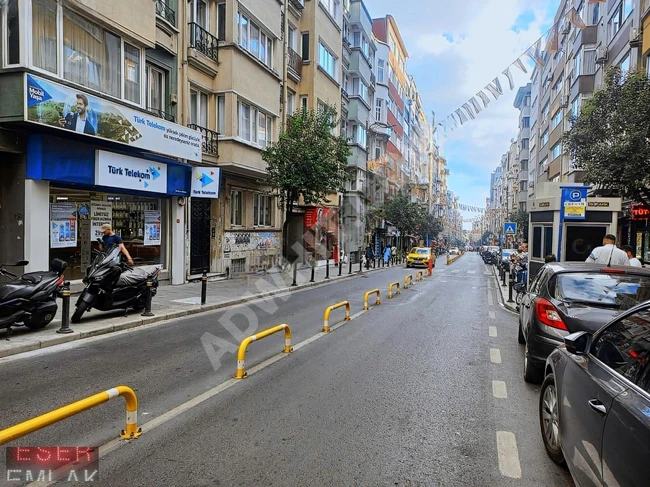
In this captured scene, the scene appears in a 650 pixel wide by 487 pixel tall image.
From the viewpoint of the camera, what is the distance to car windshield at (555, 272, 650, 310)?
5403 mm

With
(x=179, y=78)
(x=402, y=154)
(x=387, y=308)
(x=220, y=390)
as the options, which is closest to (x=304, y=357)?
(x=220, y=390)

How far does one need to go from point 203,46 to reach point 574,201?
13968 millimetres

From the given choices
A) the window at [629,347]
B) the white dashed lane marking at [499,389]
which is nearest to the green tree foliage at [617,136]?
the white dashed lane marking at [499,389]

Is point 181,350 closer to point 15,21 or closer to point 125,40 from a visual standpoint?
point 15,21

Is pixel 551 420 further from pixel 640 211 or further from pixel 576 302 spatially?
pixel 640 211

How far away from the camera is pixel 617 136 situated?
10.1 m

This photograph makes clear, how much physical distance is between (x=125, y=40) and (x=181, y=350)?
10.3 meters

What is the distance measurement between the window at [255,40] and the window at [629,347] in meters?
18.5

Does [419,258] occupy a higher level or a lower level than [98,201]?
lower

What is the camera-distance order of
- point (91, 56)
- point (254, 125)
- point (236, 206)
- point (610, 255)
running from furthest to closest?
point (236, 206) < point (254, 125) < point (91, 56) < point (610, 255)

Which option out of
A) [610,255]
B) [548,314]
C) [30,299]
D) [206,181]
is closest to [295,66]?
[206,181]

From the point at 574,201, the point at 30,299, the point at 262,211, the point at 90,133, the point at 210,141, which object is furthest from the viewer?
the point at 262,211

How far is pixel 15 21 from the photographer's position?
33.6 ft

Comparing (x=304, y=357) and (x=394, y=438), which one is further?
(x=304, y=357)
